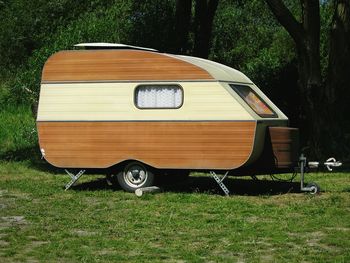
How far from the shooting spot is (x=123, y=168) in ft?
43.1

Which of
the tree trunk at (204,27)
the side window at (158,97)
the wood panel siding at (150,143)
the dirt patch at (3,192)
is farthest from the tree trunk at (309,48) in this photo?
the dirt patch at (3,192)

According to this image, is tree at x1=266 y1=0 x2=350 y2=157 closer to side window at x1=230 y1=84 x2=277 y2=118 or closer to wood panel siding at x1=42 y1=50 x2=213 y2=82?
side window at x1=230 y1=84 x2=277 y2=118

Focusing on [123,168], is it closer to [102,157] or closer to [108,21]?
[102,157]

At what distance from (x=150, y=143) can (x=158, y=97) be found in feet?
→ 2.52

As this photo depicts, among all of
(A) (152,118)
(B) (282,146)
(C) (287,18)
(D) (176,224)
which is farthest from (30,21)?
(D) (176,224)

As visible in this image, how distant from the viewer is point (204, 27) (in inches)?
872

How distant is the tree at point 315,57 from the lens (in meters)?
17.9

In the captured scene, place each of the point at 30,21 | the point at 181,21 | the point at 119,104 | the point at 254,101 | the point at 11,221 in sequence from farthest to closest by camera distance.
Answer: the point at 30,21 < the point at 181,21 < the point at 254,101 < the point at 119,104 < the point at 11,221

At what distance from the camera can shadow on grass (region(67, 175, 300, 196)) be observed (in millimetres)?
13195

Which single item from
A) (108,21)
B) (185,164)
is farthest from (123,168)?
(108,21)

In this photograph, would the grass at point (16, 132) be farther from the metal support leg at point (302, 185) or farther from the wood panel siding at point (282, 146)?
the metal support leg at point (302, 185)

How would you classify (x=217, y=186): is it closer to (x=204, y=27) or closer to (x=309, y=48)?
(x=309, y=48)

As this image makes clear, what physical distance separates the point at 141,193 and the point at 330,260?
5.37 metres

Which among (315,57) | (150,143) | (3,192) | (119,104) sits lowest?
(3,192)
